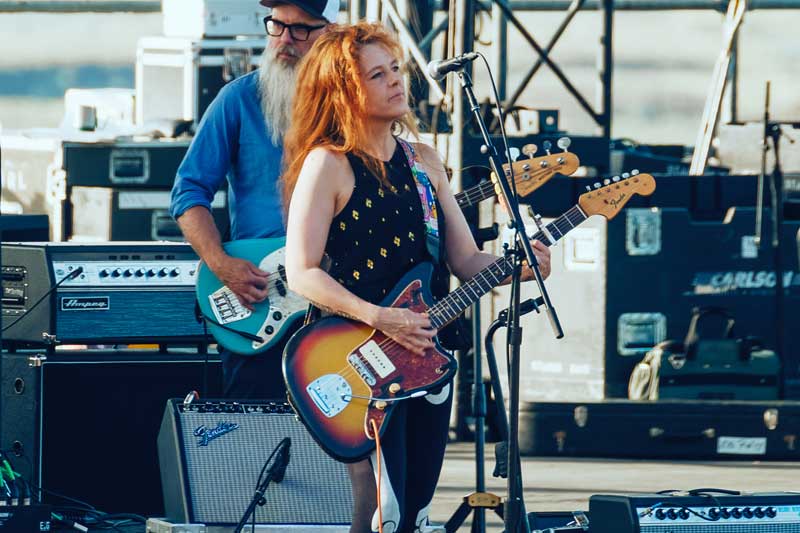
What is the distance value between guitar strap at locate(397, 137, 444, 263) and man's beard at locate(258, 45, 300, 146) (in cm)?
69

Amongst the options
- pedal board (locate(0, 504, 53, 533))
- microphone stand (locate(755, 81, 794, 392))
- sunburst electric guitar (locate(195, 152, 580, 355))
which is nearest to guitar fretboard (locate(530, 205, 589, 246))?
sunburst electric guitar (locate(195, 152, 580, 355))

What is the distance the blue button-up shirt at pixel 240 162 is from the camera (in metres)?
4.83

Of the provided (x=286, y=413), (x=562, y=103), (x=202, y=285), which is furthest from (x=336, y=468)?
(x=562, y=103)

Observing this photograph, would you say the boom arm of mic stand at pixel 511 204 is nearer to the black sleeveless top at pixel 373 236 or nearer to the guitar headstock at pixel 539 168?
the black sleeveless top at pixel 373 236

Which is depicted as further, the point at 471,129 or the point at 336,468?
the point at 471,129

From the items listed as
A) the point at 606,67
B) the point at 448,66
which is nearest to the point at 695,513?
the point at 448,66

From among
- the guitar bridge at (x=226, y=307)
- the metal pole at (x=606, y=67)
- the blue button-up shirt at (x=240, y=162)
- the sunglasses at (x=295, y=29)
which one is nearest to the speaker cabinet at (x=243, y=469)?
the guitar bridge at (x=226, y=307)

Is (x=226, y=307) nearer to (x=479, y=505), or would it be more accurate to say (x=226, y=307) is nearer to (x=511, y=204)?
(x=479, y=505)

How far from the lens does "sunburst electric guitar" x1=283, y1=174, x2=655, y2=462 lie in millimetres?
3945

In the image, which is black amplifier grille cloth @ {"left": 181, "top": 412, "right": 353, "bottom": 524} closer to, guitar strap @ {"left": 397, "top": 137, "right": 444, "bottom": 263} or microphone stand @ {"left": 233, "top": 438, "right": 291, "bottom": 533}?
microphone stand @ {"left": 233, "top": 438, "right": 291, "bottom": 533}

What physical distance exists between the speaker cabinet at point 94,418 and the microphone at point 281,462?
978 mm

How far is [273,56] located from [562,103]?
10672 mm

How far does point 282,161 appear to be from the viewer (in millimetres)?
4781

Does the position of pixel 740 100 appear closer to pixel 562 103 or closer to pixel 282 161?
pixel 562 103
